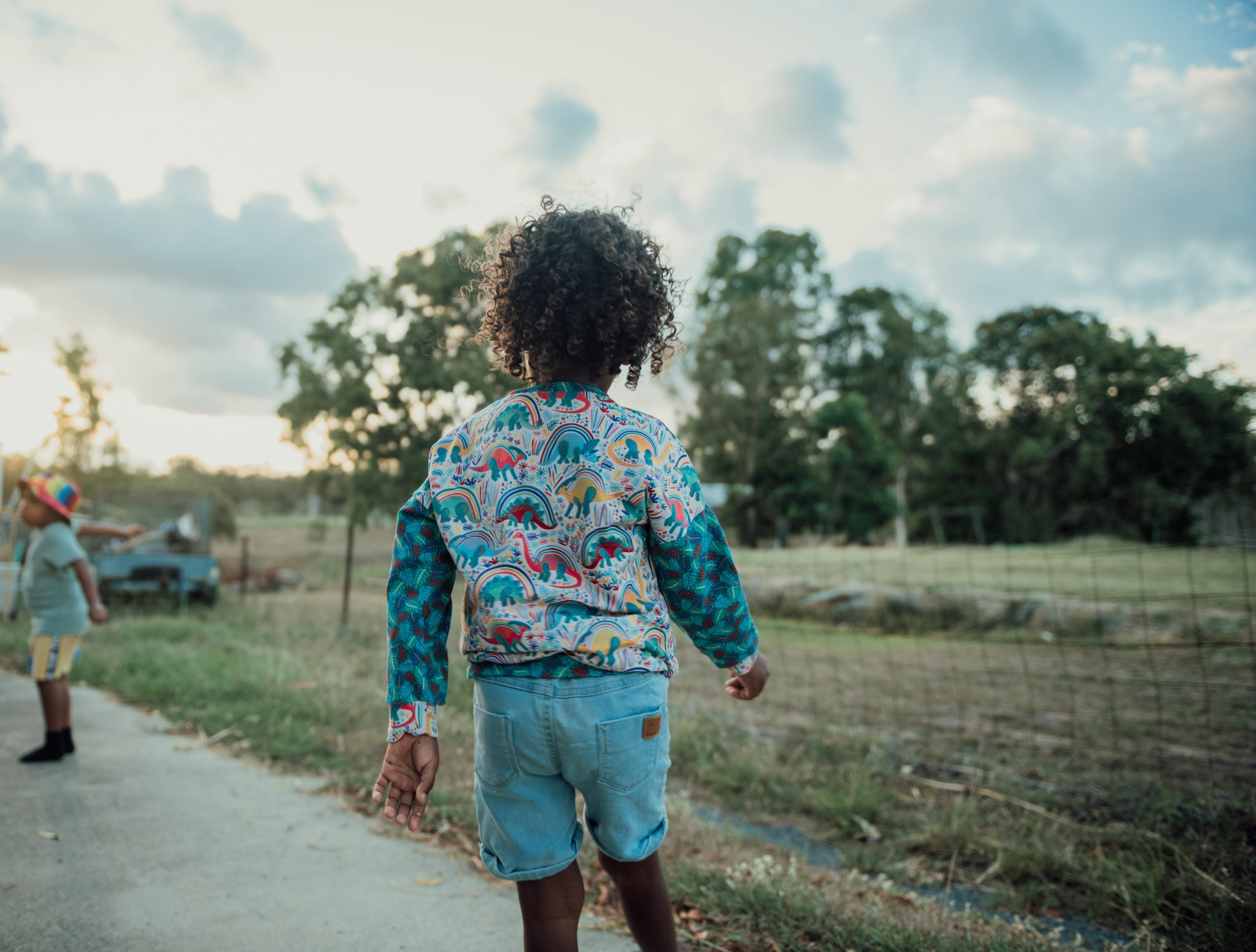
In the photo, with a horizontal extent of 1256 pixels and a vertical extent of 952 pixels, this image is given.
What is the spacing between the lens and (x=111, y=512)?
14406mm

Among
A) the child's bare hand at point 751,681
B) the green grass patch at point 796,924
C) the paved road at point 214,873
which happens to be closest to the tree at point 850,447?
the paved road at point 214,873

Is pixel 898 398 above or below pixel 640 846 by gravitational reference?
above

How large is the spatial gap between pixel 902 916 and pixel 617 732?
130 centimetres

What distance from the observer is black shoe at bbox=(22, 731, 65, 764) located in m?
3.84

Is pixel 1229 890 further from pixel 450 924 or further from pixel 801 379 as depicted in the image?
pixel 801 379

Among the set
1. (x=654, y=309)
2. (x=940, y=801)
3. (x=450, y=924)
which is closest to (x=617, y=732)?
(x=654, y=309)

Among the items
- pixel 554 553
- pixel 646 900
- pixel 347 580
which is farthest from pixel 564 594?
pixel 347 580

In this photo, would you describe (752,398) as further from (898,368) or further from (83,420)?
(83,420)

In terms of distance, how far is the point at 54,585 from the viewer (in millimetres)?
4215

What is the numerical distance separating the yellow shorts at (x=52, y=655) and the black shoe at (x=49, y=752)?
26 cm

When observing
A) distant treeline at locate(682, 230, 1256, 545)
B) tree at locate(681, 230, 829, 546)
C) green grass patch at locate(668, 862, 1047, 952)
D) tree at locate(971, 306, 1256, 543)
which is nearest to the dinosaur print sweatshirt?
green grass patch at locate(668, 862, 1047, 952)

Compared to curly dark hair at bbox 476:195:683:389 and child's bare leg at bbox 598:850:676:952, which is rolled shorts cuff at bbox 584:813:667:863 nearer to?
child's bare leg at bbox 598:850:676:952

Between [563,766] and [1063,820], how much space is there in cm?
257

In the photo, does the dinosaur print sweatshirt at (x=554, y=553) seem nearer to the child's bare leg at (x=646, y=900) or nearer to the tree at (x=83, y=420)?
the child's bare leg at (x=646, y=900)
